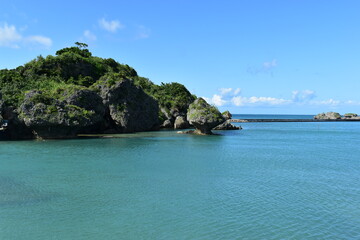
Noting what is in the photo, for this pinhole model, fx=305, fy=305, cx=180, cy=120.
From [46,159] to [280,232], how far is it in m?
25.5

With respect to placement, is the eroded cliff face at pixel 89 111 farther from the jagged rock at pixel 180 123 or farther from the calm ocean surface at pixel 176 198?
the calm ocean surface at pixel 176 198

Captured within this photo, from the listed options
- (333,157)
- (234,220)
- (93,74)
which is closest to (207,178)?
(234,220)

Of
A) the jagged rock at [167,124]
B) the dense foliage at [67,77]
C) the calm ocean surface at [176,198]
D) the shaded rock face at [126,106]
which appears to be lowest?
the calm ocean surface at [176,198]

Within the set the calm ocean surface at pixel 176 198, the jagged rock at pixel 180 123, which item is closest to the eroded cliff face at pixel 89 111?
the jagged rock at pixel 180 123

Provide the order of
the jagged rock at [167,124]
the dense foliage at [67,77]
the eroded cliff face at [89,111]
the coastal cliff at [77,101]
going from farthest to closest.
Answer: the jagged rock at [167,124], the dense foliage at [67,77], the coastal cliff at [77,101], the eroded cliff face at [89,111]

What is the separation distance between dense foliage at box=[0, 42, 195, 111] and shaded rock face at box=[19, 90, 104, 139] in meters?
2.75

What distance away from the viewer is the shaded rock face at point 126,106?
67062 millimetres

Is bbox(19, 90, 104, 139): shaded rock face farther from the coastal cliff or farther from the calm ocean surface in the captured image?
the calm ocean surface

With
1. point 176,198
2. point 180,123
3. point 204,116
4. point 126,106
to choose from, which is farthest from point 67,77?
point 176,198

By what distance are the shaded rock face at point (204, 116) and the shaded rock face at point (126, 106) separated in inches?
583

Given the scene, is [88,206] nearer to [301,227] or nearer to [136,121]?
[301,227]

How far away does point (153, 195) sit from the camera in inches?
723

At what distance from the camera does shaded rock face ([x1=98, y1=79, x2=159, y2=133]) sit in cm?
6706

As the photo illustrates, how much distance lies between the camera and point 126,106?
225ft
